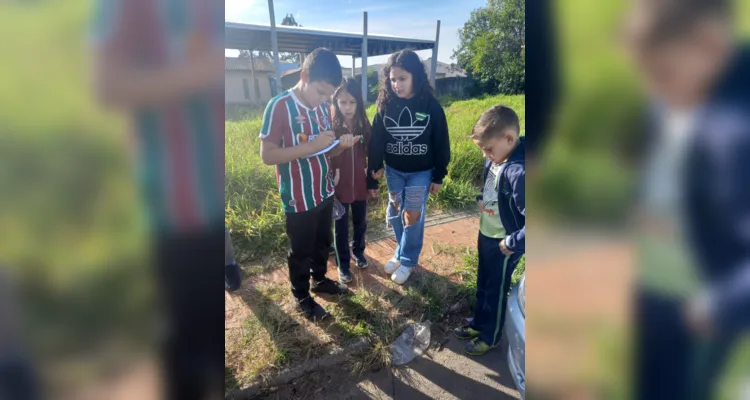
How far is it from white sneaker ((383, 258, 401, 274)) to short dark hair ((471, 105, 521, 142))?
174 cm

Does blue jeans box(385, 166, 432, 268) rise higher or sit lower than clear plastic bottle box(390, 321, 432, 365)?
higher

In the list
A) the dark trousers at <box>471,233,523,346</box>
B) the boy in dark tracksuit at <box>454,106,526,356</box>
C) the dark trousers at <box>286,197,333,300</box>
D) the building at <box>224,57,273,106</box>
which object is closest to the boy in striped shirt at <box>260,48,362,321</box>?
the dark trousers at <box>286,197,333,300</box>

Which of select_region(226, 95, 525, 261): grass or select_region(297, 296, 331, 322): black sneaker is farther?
select_region(226, 95, 525, 261): grass

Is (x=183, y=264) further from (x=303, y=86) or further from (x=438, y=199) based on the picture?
(x=438, y=199)

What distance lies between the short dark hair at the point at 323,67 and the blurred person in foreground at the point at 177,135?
1.87 meters

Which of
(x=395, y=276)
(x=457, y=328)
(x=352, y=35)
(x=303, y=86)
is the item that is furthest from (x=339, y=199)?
(x=352, y=35)

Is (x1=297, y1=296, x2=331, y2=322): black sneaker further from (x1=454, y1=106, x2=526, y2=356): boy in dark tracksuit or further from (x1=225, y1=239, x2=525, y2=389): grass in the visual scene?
(x1=454, y1=106, x2=526, y2=356): boy in dark tracksuit

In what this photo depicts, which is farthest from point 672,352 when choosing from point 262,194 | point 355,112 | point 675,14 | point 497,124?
point 262,194

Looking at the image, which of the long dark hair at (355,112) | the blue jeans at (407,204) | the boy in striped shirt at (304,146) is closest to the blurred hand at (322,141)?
the boy in striped shirt at (304,146)

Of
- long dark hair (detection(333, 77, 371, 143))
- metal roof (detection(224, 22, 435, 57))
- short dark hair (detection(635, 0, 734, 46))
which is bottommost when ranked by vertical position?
short dark hair (detection(635, 0, 734, 46))

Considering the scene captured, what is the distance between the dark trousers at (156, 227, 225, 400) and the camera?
535mm

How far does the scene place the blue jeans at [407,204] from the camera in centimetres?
308

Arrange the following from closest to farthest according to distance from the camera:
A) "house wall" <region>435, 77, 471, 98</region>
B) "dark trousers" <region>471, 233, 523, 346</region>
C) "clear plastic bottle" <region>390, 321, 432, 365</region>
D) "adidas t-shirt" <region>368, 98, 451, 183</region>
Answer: "dark trousers" <region>471, 233, 523, 346</region> < "clear plastic bottle" <region>390, 321, 432, 365</region> < "adidas t-shirt" <region>368, 98, 451, 183</region> < "house wall" <region>435, 77, 471, 98</region>

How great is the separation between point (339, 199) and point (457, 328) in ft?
4.21
